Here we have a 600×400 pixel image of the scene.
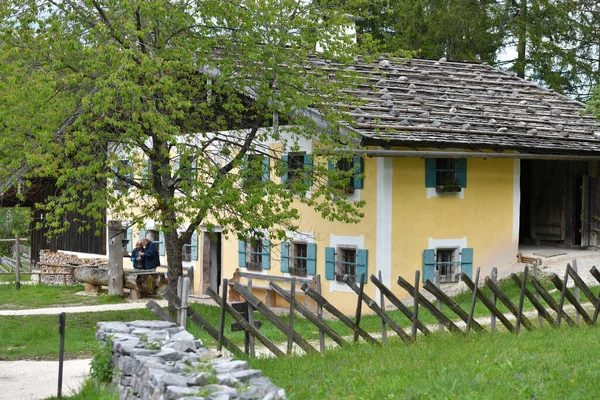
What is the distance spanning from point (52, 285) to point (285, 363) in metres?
16.3

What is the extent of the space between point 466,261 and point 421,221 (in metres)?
1.41

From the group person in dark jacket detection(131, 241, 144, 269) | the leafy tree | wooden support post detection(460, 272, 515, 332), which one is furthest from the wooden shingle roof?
person in dark jacket detection(131, 241, 144, 269)

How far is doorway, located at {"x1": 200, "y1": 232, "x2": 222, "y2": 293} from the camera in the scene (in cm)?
2272

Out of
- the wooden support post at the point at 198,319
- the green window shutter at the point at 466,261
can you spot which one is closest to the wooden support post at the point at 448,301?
the wooden support post at the point at 198,319

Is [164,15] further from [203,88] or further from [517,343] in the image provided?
[517,343]

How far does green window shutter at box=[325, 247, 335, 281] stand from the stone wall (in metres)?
9.31

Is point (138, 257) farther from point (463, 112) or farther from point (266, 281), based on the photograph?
point (463, 112)

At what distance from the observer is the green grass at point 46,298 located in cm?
1998

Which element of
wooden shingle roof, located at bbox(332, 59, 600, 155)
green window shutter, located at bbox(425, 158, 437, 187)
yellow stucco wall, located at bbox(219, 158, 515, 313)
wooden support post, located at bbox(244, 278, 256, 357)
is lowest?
wooden support post, located at bbox(244, 278, 256, 357)

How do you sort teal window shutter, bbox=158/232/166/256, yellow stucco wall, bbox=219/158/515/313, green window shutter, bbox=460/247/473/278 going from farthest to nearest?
teal window shutter, bbox=158/232/166/256, green window shutter, bbox=460/247/473/278, yellow stucco wall, bbox=219/158/515/313

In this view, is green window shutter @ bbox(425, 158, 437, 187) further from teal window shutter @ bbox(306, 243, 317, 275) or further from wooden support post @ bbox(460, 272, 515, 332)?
wooden support post @ bbox(460, 272, 515, 332)

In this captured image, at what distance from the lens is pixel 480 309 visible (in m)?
16.2

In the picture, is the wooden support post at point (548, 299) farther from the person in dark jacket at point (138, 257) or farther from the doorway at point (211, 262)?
the person in dark jacket at point (138, 257)

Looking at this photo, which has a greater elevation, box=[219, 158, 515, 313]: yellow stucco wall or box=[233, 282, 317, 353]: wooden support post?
box=[219, 158, 515, 313]: yellow stucco wall
